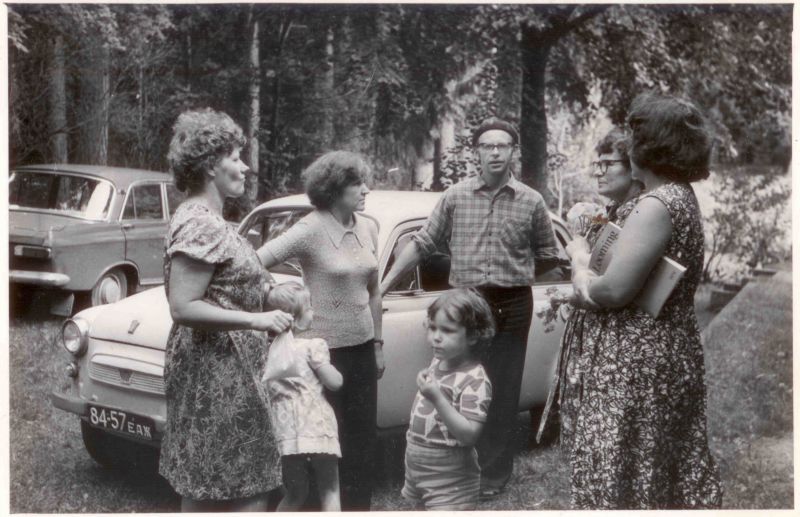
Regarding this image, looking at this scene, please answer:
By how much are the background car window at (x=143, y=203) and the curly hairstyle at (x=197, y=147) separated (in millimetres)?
3330

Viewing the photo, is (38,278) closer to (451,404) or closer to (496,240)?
(496,240)

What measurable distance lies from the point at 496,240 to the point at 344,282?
87cm

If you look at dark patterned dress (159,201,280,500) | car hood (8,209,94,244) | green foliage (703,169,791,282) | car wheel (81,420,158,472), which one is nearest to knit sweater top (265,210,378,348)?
dark patterned dress (159,201,280,500)

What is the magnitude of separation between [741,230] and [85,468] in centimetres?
700

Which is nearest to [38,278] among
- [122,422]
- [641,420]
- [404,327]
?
[122,422]

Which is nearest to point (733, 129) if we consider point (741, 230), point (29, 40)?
point (741, 230)

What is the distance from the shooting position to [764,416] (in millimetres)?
4430

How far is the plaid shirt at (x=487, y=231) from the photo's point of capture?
354 centimetres

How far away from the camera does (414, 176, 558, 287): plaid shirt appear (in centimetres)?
354

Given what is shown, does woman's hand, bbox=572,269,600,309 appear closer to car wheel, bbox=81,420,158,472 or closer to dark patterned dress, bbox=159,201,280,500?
dark patterned dress, bbox=159,201,280,500

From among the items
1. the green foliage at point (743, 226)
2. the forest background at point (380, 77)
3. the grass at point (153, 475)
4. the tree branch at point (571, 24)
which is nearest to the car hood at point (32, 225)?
the forest background at point (380, 77)

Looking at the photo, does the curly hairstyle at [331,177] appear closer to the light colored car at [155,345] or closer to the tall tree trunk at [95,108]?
the light colored car at [155,345]

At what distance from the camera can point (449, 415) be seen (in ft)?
8.79

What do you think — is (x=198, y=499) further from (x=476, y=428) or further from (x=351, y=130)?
(x=351, y=130)
